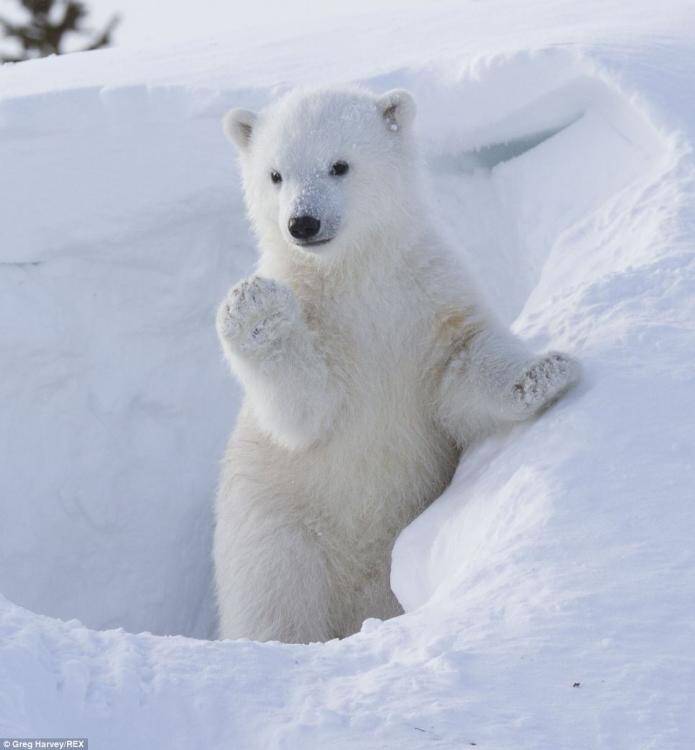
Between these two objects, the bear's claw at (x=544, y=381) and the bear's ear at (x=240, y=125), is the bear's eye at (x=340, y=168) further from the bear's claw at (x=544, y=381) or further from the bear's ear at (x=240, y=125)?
the bear's claw at (x=544, y=381)

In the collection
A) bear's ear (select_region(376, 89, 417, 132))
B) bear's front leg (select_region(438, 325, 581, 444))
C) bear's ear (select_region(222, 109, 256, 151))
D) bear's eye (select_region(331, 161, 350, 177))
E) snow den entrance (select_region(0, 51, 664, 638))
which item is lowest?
snow den entrance (select_region(0, 51, 664, 638))

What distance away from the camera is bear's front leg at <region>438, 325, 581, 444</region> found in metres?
3.23

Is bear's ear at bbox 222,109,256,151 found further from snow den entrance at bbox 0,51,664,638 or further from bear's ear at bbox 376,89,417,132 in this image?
snow den entrance at bbox 0,51,664,638

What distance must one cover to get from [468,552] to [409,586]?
1.30 feet

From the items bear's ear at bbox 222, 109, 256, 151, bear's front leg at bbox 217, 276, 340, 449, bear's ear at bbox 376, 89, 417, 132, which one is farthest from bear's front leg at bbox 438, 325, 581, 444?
bear's ear at bbox 222, 109, 256, 151

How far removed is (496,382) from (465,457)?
0.34 meters

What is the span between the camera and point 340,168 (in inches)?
139

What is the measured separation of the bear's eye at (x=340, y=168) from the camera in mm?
3527

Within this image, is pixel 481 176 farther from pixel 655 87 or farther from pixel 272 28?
pixel 272 28

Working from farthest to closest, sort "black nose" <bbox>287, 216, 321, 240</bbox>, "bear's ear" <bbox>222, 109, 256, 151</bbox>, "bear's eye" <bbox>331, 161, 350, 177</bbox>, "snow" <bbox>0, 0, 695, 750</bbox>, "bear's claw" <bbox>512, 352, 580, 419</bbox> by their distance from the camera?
"bear's ear" <bbox>222, 109, 256, 151</bbox> < "bear's eye" <bbox>331, 161, 350, 177</bbox> < "black nose" <bbox>287, 216, 321, 240</bbox> < "bear's claw" <bbox>512, 352, 580, 419</bbox> < "snow" <bbox>0, 0, 695, 750</bbox>

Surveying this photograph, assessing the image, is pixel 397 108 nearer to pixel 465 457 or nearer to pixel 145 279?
pixel 465 457

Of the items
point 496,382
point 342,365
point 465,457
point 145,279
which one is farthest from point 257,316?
point 145,279

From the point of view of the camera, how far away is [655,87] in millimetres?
4172

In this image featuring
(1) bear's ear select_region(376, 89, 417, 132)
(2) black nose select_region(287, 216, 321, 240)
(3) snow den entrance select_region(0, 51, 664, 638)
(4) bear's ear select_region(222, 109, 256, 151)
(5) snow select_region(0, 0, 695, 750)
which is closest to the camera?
(5) snow select_region(0, 0, 695, 750)
